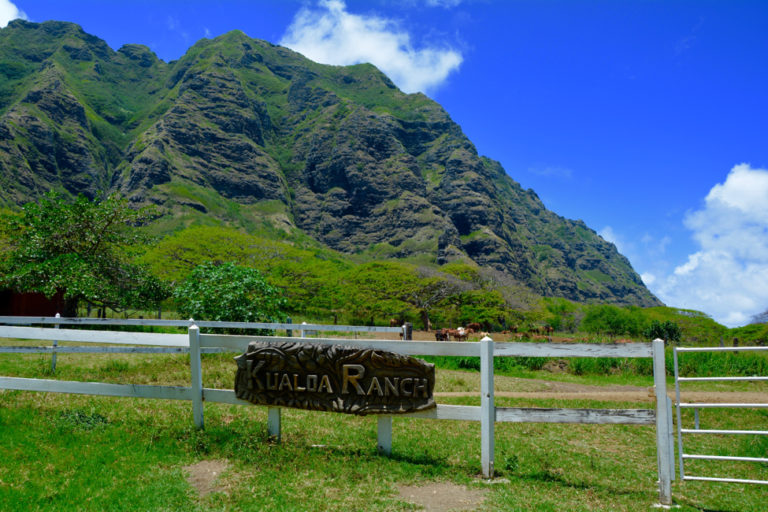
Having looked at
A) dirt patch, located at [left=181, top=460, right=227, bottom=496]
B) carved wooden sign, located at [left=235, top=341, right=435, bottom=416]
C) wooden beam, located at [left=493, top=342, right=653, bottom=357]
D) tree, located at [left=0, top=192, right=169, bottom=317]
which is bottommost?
dirt patch, located at [left=181, top=460, right=227, bottom=496]

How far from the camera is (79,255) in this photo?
22.3 meters

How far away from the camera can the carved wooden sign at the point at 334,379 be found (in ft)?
18.2

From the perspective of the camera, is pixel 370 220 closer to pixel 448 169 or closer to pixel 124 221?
pixel 448 169

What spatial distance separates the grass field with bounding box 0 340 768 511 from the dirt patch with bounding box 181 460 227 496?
0.25 feet

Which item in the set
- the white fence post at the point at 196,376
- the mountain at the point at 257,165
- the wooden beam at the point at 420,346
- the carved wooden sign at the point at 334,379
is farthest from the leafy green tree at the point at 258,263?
the mountain at the point at 257,165

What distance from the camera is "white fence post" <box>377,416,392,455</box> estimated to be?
5.81 m

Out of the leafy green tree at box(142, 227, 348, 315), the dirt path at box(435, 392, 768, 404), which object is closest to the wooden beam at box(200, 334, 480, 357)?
the dirt path at box(435, 392, 768, 404)

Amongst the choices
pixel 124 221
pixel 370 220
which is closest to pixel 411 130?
pixel 370 220

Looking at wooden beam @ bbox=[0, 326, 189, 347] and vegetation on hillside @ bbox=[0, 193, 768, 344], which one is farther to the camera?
vegetation on hillside @ bbox=[0, 193, 768, 344]

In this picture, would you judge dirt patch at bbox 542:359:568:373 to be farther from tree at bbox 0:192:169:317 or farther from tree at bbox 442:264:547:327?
tree at bbox 442:264:547:327

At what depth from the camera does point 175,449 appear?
586cm

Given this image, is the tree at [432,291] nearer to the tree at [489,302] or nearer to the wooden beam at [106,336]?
the tree at [489,302]

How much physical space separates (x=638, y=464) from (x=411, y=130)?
20042cm

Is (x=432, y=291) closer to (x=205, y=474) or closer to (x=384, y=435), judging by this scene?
(x=384, y=435)
